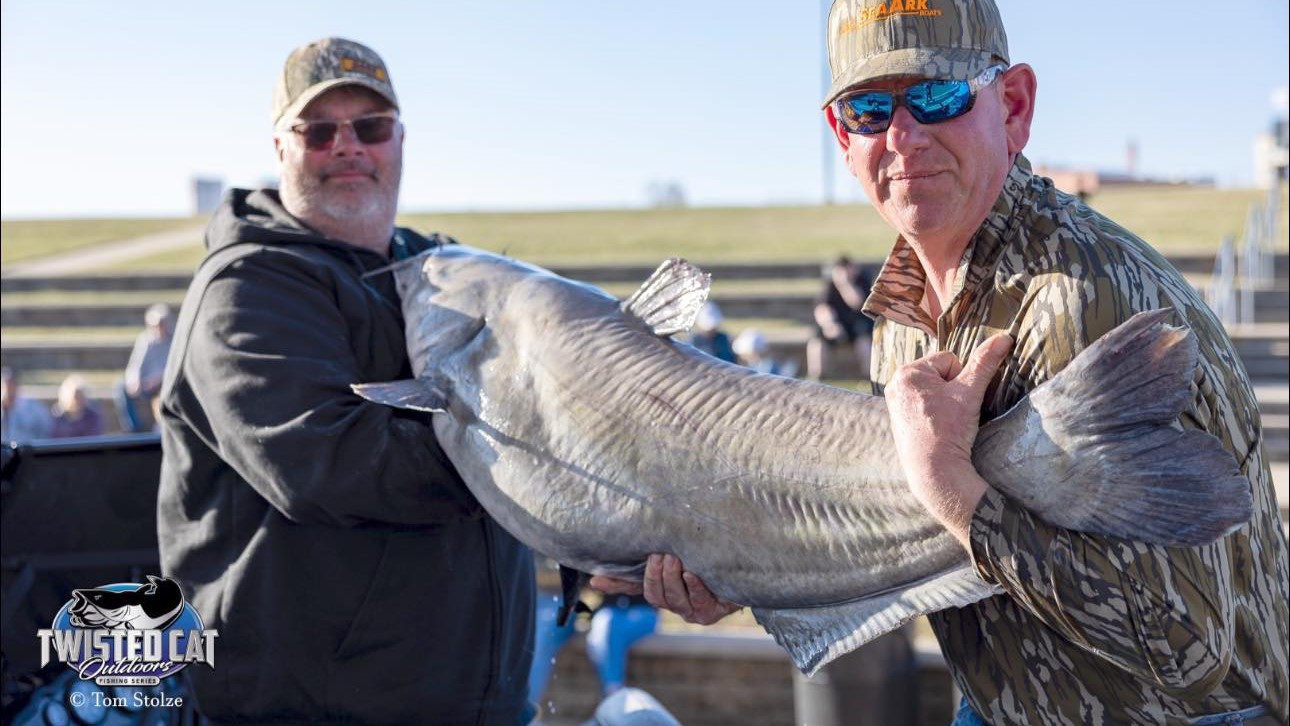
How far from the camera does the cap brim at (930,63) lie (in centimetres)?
200

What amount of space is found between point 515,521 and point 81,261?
26244mm

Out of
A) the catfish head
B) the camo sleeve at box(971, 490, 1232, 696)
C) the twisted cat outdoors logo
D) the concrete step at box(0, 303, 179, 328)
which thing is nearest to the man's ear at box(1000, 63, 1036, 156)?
the camo sleeve at box(971, 490, 1232, 696)

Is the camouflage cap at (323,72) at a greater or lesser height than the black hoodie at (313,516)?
greater

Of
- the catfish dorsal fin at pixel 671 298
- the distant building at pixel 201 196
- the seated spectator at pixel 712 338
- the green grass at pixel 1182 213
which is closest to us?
the catfish dorsal fin at pixel 671 298

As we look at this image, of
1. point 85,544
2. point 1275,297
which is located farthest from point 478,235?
point 85,544

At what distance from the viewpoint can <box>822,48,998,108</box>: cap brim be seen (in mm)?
2004

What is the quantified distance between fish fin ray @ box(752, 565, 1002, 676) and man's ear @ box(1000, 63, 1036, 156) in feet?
2.37

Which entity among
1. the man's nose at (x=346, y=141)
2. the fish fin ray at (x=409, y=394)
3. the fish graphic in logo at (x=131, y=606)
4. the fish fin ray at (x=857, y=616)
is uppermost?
the man's nose at (x=346, y=141)

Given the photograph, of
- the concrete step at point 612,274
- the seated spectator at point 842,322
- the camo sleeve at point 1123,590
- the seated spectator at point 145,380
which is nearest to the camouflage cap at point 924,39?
the camo sleeve at point 1123,590

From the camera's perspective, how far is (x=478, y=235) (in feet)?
87.4

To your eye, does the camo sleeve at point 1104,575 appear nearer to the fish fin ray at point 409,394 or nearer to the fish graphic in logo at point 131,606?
the fish fin ray at point 409,394

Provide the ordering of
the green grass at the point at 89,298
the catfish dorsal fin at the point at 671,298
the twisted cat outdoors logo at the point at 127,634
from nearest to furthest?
the catfish dorsal fin at the point at 671,298 < the twisted cat outdoors logo at the point at 127,634 < the green grass at the point at 89,298

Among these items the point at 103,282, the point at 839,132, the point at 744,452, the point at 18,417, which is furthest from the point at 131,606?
the point at 103,282

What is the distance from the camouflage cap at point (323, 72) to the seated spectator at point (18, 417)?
8208 mm
